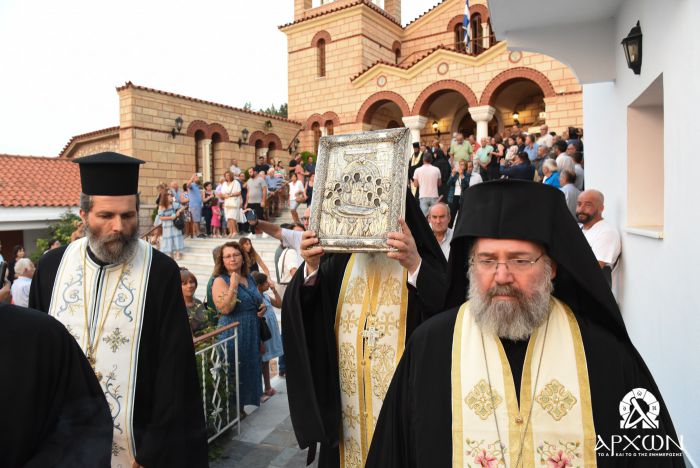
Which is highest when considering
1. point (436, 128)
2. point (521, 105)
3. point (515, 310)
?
point (521, 105)

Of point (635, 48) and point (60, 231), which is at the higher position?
point (635, 48)

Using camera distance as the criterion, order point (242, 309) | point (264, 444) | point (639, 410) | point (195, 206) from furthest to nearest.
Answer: point (195, 206) → point (242, 309) → point (264, 444) → point (639, 410)

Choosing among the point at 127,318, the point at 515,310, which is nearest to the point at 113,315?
the point at 127,318

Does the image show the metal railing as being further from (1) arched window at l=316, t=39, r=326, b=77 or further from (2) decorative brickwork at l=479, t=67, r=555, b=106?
(1) arched window at l=316, t=39, r=326, b=77

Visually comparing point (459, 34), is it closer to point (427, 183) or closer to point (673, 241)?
point (427, 183)

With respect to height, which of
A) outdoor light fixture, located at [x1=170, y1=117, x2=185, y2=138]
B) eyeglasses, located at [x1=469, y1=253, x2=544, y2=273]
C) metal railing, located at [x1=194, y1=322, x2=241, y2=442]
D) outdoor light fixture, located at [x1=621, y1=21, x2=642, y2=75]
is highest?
outdoor light fixture, located at [x1=170, y1=117, x2=185, y2=138]

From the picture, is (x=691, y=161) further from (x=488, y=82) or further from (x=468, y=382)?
(x=488, y=82)

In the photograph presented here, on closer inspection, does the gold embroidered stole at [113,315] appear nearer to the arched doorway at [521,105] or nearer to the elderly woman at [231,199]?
the elderly woman at [231,199]

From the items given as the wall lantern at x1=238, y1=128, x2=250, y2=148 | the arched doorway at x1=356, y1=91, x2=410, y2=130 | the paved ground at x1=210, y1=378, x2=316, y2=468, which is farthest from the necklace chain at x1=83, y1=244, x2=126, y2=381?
the arched doorway at x1=356, y1=91, x2=410, y2=130

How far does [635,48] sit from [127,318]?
14.2 ft

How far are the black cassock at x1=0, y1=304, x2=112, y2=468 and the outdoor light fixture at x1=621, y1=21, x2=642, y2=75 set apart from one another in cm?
461

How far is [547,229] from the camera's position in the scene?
182cm

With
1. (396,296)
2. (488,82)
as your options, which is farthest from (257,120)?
(396,296)

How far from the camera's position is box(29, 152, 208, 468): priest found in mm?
2486
